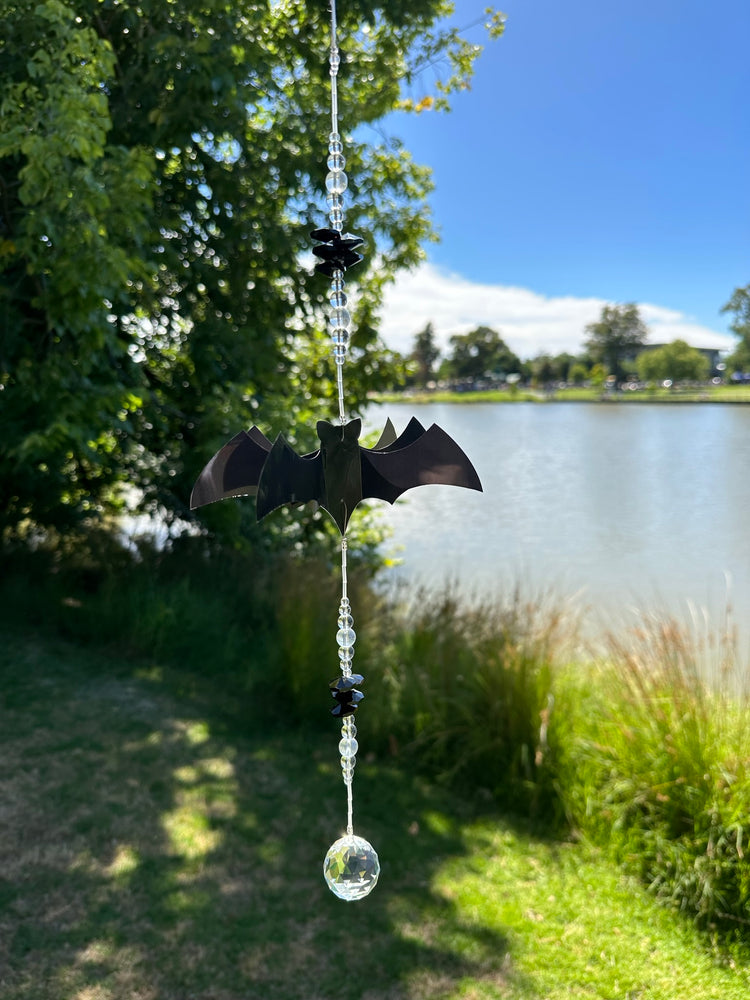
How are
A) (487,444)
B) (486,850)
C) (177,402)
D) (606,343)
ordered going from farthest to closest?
(606,343)
(487,444)
(177,402)
(486,850)

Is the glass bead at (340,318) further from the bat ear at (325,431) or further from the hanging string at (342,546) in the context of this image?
the bat ear at (325,431)

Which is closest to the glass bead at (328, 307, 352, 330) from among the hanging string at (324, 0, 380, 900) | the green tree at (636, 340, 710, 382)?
A: the hanging string at (324, 0, 380, 900)

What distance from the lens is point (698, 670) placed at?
427 centimetres

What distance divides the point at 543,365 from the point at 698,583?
45053 millimetres

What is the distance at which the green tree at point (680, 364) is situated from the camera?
27016mm

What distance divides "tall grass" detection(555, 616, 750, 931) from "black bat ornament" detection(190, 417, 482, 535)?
10.7 feet

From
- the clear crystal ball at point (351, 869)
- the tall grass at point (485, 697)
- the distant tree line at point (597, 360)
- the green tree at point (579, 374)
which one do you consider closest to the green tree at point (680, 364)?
the distant tree line at point (597, 360)

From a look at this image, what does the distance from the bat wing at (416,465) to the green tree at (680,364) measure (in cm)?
2827

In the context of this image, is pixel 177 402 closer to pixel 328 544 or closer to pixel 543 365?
pixel 328 544

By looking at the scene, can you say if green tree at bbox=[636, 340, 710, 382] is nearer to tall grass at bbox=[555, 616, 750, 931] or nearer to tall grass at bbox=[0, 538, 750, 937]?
tall grass at bbox=[0, 538, 750, 937]

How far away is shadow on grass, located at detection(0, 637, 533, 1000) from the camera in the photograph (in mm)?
3176

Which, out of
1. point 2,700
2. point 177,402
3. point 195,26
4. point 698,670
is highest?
point 195,26

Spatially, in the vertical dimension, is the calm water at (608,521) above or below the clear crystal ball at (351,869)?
below

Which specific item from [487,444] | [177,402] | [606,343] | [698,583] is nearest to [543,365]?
[606,343]
